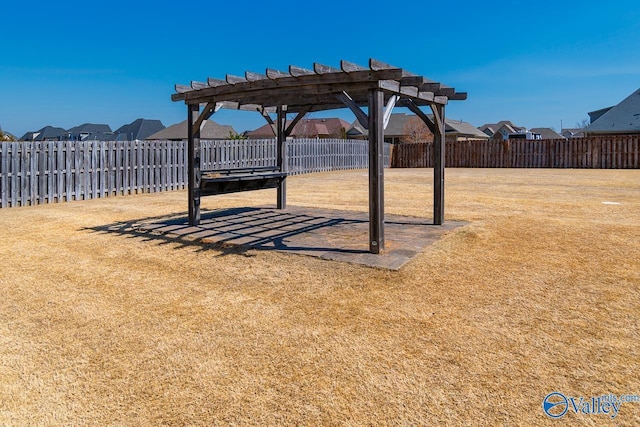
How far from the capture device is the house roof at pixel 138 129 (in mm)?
54031

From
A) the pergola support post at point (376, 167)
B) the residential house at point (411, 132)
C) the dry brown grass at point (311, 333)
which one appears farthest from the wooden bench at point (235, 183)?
the residential house at point (411, 132)

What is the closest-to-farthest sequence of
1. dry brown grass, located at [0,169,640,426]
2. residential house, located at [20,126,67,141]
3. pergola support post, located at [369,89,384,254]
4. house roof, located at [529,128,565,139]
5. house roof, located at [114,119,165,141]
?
dry brown grass, located at [0,169,640,426] < pergola support post, located at [369,89,384,254] < house roof, located at [114,119,165,141] < residential house, located at [20,126,67,141] < house roof, located at [529,128,565,139]

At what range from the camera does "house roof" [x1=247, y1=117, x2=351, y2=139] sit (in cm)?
5434

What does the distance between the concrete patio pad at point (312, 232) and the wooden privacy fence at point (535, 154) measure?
2154cm

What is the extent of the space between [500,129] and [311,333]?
74289 millimetres

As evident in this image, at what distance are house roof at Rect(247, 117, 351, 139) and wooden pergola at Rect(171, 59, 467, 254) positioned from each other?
144 ft

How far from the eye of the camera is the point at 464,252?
5906mm

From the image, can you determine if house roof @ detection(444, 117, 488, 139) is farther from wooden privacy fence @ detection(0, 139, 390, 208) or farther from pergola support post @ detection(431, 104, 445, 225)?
pergola support post @ detection(431, 104, 445, 225)

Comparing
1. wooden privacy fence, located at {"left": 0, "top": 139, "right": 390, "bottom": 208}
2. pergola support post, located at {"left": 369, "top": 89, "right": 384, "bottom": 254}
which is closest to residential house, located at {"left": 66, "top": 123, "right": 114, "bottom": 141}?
wooden privacy fence, located at {"left": 0, "top": 139, "right": 390, "bottom": 208}

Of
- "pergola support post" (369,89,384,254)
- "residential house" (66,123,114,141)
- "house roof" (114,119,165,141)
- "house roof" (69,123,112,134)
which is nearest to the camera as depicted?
"pergola support post" (369,89,384,254)

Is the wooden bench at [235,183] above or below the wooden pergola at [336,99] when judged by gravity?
below

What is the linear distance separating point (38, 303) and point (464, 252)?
192 inches

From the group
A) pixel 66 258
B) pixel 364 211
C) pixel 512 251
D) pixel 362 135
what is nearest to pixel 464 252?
pixel 512 251

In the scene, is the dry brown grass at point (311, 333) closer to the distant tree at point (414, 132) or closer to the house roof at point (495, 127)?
the distant tree at point (414, 132)
